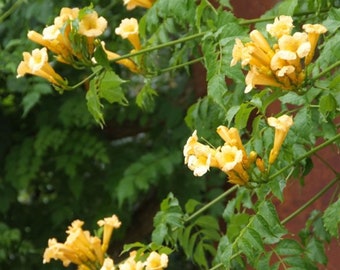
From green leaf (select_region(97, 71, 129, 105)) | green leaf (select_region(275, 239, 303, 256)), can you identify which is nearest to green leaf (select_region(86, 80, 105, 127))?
green leaf (select_region(97, 71, 129, 105))

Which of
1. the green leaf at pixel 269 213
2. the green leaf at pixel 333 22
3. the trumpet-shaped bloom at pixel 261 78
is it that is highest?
the trumpet-shaped bloom at pixel 261 78

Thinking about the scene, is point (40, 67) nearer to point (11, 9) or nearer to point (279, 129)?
point (279, 129)

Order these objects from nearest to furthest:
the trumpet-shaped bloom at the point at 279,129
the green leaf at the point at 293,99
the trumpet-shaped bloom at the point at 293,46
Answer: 1. the trumpet-shaped bloom at the point at 293,46
2. the trumpet-shaped bloom at the point at 279,129
3. the green leaf at the point at 293,99

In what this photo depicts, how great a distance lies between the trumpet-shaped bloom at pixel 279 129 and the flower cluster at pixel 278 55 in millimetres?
77

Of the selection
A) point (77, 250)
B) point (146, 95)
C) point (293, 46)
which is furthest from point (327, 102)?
point (146, 95)

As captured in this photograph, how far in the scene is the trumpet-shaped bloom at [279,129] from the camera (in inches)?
82.4

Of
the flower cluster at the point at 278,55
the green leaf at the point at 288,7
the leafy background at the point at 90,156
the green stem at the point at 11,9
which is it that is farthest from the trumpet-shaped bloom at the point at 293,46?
the green stem at the point at 11,9

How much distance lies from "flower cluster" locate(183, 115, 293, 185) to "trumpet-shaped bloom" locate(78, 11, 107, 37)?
1.10 ft

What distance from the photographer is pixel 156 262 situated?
226 centimetres

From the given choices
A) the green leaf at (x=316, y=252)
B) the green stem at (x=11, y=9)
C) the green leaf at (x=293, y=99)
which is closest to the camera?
the green leaf at (x=293, y=99)

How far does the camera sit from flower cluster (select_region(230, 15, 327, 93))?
1.99 meters

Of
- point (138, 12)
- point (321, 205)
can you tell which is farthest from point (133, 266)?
point (138, 12)

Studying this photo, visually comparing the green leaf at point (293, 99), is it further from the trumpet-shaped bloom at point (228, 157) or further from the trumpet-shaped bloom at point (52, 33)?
the trumpet-shaped bloom at point (52, 33)

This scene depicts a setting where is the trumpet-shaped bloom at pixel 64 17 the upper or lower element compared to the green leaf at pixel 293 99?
upper
